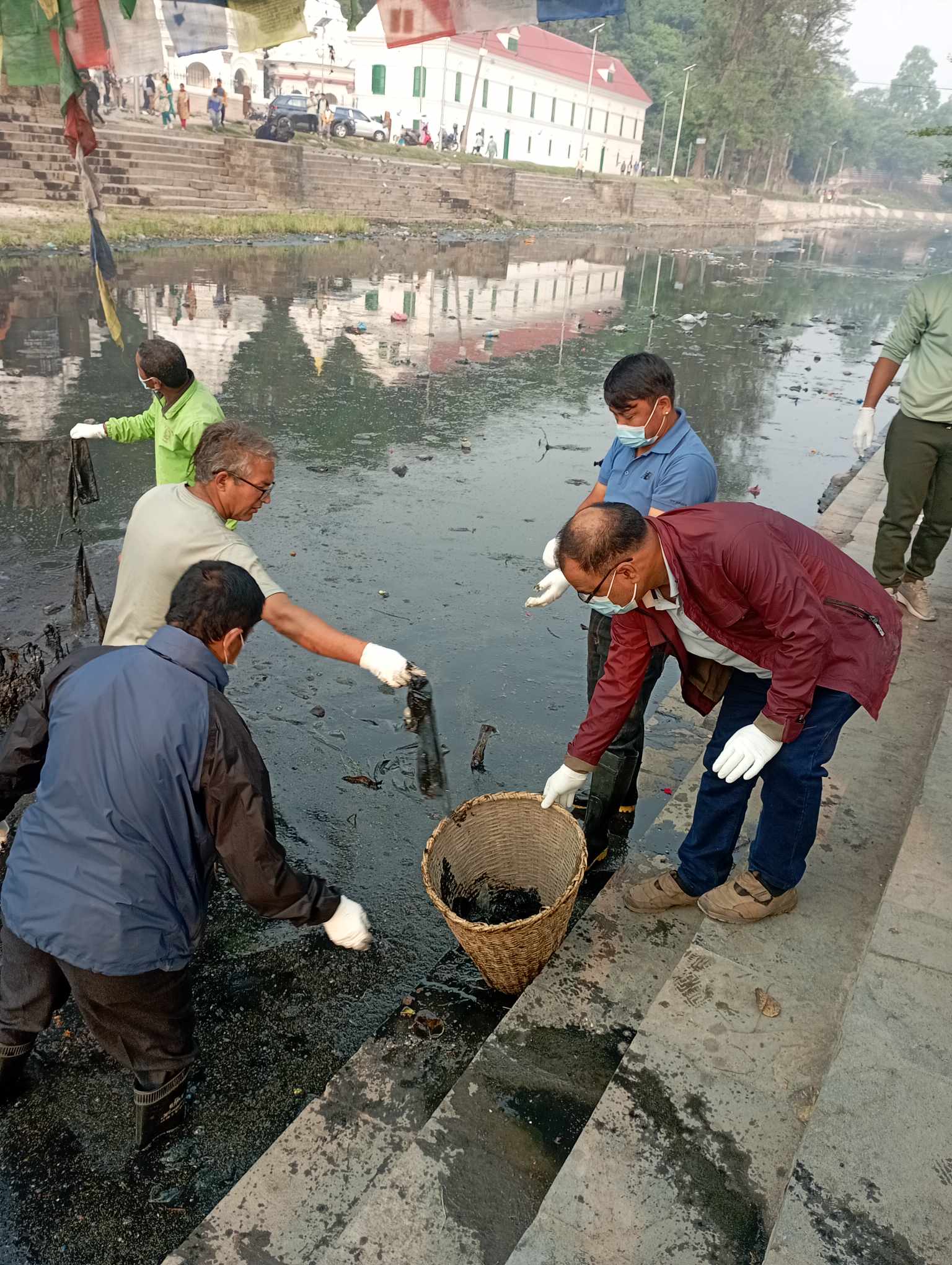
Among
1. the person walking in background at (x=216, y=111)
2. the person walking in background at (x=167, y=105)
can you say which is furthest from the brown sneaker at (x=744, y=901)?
the person walking in background at (x=216, y=111)

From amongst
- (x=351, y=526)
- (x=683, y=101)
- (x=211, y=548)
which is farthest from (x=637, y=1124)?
(x=683, y=101)

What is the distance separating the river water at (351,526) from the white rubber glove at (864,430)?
6.49ft

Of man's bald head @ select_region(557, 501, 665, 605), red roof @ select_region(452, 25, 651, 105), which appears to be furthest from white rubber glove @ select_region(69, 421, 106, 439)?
red roof @ select_region(452, 25, 651, 105)

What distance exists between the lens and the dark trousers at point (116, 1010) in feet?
7.09

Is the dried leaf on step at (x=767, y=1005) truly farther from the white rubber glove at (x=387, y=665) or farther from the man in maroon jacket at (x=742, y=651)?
the white rubber glove at (x=387, y=665)

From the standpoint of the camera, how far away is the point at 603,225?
1623 inches

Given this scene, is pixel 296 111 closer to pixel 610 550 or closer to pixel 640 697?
pixel 640 697

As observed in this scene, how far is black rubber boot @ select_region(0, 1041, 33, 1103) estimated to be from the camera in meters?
2.32

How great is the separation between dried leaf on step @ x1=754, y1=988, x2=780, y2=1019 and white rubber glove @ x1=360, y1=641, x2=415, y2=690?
1.43 m

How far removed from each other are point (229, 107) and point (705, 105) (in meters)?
34.0

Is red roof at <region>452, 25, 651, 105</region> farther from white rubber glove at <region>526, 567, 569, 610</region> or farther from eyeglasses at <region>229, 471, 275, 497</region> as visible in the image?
eyeglasses at <region>229, 471, 275, 497</region>

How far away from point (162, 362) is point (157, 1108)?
9.14 ft

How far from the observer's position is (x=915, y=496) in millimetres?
4645

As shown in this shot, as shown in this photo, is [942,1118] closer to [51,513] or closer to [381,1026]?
[381,1026]
